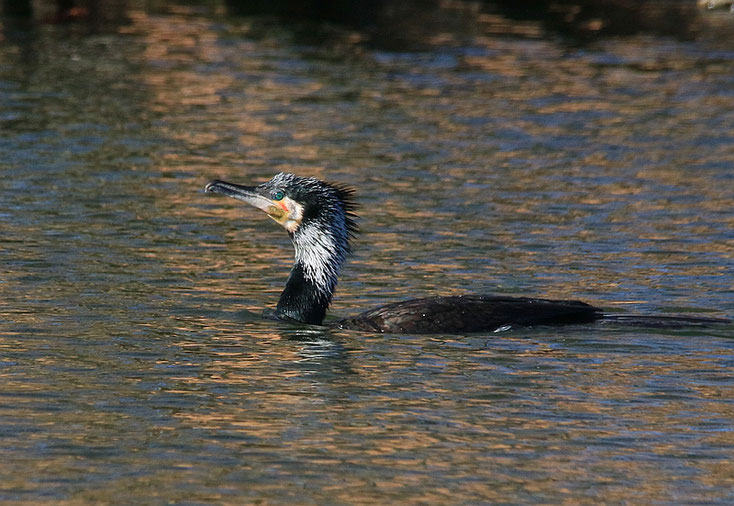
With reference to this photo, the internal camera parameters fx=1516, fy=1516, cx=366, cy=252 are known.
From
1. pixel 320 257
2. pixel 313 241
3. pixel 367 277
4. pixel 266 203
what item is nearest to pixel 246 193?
pixel 266 203

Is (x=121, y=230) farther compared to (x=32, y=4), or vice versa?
(x=32, y=4)

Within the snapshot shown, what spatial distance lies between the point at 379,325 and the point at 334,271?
83 centimetres

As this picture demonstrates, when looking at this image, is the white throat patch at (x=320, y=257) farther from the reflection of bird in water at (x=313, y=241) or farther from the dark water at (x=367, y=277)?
the dark water at (x=367, y=277)

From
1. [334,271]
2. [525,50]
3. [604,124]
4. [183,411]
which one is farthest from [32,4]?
[183,411]

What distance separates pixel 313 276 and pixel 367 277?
206 centimetres

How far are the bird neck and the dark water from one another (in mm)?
345

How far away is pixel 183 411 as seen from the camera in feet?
35.4

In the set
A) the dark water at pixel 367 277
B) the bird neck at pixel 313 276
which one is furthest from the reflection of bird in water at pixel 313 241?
the dark water at pixel 367 277

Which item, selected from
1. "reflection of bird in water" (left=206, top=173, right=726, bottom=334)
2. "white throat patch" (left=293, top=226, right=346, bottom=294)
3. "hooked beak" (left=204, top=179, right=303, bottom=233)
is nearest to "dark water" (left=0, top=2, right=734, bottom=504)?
"reflection of bird in water" (left=206, top=173, right=726, bottom=334)

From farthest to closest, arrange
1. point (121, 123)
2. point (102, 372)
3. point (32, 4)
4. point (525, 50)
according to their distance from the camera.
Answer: point (32, 4) < point (525, 50) < point (121, 123) < point (102, 372)

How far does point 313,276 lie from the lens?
45.2ft

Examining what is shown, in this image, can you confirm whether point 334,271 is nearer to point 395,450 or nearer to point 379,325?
point 379,325

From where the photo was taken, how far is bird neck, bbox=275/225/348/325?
13.8 metres

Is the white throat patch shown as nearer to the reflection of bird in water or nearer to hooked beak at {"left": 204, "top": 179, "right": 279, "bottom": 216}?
the reflection of bird in water
